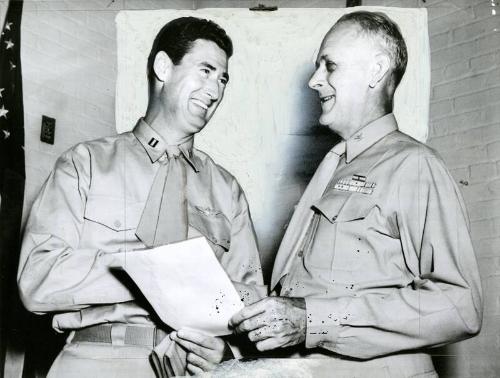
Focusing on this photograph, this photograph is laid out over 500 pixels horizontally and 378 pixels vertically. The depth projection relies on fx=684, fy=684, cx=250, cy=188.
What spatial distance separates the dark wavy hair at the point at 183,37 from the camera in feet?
7.01

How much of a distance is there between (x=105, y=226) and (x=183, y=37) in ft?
2.15

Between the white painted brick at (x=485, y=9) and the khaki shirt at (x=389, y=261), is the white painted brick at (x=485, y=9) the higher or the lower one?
the higher one

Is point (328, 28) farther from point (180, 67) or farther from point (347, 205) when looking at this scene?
point (347, 205)

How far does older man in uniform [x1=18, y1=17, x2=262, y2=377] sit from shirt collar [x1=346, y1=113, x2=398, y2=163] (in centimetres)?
39

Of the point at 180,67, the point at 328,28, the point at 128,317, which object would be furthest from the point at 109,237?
the point at 328,28

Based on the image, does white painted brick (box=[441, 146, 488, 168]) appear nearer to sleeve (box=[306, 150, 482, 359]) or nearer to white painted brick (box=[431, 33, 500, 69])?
white painted brick (box=[431, 33, 500, 69])

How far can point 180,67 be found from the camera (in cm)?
211

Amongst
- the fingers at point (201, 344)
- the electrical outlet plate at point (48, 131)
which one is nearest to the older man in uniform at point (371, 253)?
the fingers at point (201, 344)

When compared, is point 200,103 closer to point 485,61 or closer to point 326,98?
point 326,98

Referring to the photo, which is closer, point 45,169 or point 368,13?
point 368,13

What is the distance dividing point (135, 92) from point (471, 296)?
47.1 inches

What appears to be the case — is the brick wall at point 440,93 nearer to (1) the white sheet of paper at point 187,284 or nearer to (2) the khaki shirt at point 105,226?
(2) the khaki shirt at point 105,226

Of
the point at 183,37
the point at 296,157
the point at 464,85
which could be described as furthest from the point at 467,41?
the point at 183,37

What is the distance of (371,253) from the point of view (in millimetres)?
1749
